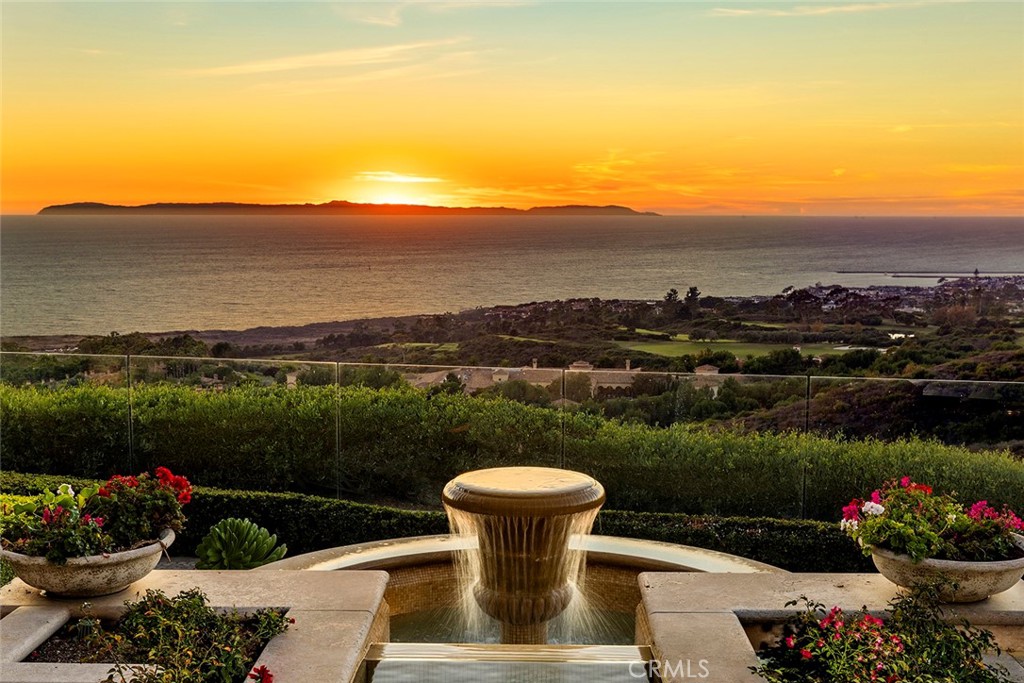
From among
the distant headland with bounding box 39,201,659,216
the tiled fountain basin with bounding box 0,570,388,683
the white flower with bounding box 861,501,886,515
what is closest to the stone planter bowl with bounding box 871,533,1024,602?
the white flower with bounding box 861,501,886,515

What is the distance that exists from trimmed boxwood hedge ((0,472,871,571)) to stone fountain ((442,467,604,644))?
3445 millimetres

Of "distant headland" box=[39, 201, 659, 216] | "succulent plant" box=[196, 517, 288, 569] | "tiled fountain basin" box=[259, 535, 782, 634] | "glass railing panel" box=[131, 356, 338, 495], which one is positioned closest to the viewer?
"tiled fountain basin" box=[259, 535, 782, 634]

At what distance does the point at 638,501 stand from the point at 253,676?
24.6 feet

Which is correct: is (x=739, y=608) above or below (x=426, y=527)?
above

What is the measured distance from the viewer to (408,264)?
228 ft

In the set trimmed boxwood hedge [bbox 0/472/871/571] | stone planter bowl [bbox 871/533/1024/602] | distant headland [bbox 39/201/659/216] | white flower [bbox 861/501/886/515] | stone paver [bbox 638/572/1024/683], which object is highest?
distant headland [bbox 39/201/659/216]

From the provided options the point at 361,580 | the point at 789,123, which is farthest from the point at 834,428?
the point at 789,123

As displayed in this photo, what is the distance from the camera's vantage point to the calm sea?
59125 mm

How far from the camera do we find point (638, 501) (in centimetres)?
1173

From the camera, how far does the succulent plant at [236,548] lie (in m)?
8.64
